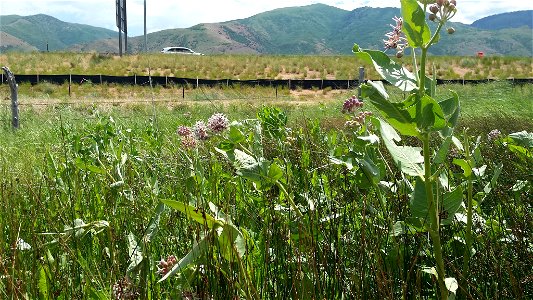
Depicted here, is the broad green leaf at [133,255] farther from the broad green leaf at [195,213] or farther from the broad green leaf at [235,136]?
the broad green leaf at [235,136]

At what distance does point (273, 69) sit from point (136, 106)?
19333 millimetres

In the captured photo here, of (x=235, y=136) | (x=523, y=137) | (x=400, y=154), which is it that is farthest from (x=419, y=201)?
(x=523, y=137)

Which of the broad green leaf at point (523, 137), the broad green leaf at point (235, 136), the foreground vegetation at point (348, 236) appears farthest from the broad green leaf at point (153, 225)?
the broad green leaf at point (523, 137)

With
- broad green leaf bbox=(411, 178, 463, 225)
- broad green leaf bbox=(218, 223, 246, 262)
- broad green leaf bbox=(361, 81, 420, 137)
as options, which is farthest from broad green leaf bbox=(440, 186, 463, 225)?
broad green leaf bbox=(218, 223, 246, 262)

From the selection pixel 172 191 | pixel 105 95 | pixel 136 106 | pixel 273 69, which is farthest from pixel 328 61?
pixel 172 191

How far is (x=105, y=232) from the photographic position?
8.32 ft

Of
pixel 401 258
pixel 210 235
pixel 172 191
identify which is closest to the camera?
pixel 210 235

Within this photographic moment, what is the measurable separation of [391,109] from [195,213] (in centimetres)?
57

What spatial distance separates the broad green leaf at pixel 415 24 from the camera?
4.87 feet

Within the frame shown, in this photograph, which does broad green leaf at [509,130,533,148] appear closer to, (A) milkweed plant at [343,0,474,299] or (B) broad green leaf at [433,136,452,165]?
(A) milkweed plant at [343,0,474,299]

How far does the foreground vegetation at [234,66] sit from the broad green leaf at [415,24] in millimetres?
28515

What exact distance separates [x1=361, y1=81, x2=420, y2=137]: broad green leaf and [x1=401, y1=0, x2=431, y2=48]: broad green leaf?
17cm

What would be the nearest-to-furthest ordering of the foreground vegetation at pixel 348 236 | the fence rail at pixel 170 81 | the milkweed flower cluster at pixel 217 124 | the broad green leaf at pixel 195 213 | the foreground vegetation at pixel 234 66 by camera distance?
the broad green leaf at pixel 195 213
the foreground vegetation at pixel 348 236
the milkweed flower cluster at pixel 217 124
the fence rail at pixel 170 81
the foreground vegetation at pixel 234 66

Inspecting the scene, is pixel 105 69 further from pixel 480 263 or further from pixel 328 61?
pixel 480 263
